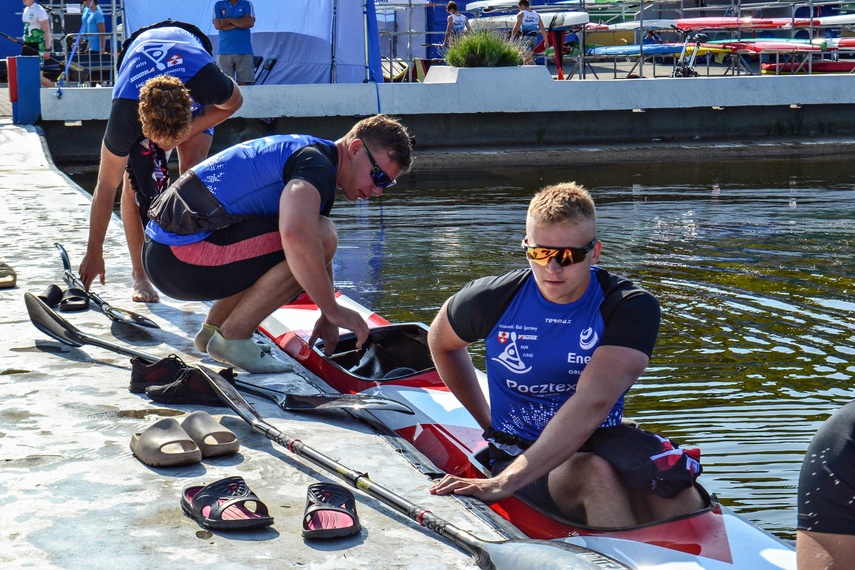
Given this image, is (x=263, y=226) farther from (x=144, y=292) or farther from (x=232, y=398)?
(x=144, y=292)

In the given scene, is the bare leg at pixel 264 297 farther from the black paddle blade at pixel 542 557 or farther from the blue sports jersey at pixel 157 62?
the black paddle blade at pixel 542 557

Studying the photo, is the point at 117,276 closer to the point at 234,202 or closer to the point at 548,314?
the point at 234,202

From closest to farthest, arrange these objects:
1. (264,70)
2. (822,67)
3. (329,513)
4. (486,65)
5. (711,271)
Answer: (329,513) → (711,271) → (486,65) → (264,70) → (822,67)

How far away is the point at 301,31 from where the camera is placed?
617 inches

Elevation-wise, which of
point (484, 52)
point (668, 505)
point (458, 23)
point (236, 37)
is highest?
point (458, 23)

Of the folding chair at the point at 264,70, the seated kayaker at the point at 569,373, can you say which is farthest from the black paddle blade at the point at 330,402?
the folding chair at the point at 264,70

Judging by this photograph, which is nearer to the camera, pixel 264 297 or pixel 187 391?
pixel 187 391

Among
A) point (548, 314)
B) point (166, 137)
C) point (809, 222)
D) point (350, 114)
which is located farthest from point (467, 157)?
point (548, 314)

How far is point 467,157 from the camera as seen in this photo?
599 inches

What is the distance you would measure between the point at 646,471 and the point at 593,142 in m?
13.7

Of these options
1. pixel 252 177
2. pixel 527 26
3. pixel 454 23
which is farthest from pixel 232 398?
pixel 454 23

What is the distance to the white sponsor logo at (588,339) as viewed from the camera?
126 inches

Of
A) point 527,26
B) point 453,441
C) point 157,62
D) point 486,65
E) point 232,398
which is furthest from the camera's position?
point 527,26

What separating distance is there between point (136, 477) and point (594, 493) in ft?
4.43
